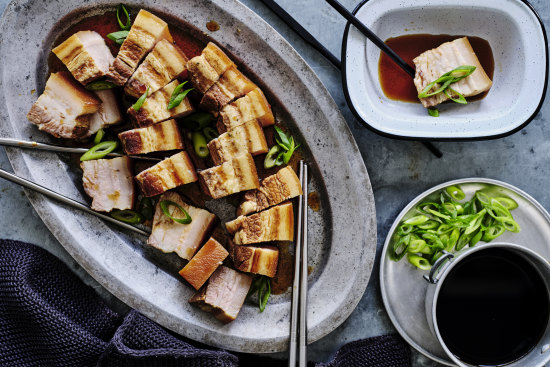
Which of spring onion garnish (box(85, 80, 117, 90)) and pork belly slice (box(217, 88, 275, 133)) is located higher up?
spring onion garnish (box(85, 80, 117, 90))

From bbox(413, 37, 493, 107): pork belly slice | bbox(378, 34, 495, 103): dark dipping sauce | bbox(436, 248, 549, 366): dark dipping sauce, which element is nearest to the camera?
bbox(436, 248, 549, 366): dark dipping sauce

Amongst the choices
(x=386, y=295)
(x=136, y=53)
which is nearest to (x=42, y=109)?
(x=136, y=53)

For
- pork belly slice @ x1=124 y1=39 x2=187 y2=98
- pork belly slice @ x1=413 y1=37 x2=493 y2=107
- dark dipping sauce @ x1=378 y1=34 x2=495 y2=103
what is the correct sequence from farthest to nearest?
dark dipping sauce @ x1=378 y1=34 x2=495 y2=103 < pork belly slice @ x1=413 y1=37 x2=493 y2=107 < pork belly slice @ x1=124 y1=39 x2=187 y2=98

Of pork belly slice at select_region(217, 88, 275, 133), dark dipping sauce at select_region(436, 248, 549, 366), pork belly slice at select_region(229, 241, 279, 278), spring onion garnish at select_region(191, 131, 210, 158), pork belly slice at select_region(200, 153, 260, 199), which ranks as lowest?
dark dipping sauce at select_region(436, 248, 549, 366)

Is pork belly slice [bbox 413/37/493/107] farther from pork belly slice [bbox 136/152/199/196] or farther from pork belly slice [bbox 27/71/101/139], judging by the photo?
pork belly slice [bbox 27/71/101/139]

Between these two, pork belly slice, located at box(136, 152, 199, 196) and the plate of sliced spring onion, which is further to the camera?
the plate of sliced spring onion

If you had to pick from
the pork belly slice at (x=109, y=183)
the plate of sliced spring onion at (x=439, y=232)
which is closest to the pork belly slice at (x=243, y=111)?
the pork belly slice at (x=109, y=183)

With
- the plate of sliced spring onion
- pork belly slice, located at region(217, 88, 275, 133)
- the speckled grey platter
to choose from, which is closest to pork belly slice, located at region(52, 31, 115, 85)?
the speckled grey platter
